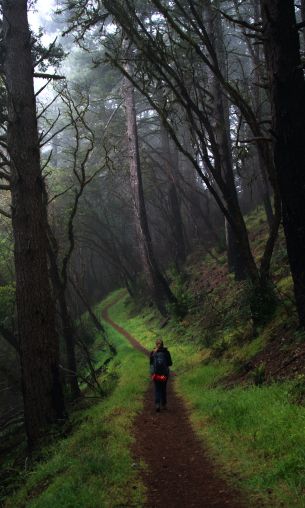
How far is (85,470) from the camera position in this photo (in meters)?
5.67

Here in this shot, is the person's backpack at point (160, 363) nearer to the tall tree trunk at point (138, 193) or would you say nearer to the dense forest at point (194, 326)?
the dense forest at point (194, 326)

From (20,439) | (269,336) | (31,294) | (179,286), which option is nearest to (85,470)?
(31,294)

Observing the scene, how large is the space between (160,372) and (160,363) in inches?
9.9

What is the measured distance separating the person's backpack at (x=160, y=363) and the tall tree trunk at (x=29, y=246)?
2.21 m

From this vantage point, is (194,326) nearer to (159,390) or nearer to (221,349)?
(221,349)

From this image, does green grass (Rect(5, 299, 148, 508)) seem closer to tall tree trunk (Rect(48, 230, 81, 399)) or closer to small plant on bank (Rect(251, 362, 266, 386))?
small plant on bank (Rect(251, 362, 266, 386))

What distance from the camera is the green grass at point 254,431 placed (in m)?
4.68

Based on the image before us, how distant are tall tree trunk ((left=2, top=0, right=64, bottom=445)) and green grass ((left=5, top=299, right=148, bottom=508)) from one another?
0.98 m

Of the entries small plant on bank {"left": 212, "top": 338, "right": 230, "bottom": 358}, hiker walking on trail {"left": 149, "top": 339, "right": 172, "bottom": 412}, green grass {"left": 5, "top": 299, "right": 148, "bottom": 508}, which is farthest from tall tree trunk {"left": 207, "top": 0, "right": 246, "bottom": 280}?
green grass {"left": 5, "top": 299, "right": 148, "bottom": 508}

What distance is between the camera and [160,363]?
10.2 m

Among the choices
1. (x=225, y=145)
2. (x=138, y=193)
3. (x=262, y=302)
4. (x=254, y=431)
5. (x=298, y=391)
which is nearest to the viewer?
(x=254, y=431)

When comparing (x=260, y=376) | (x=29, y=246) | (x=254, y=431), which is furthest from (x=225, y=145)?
(x=254, y=431)

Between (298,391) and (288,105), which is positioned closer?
(298,391)

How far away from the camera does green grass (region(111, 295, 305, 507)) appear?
4.68 metres
